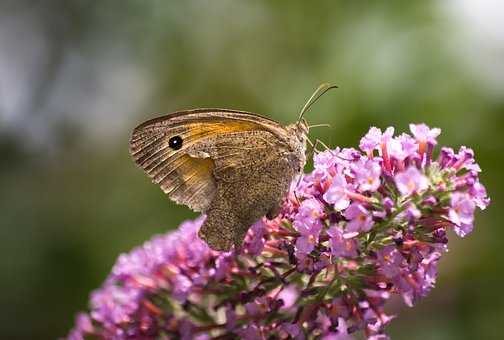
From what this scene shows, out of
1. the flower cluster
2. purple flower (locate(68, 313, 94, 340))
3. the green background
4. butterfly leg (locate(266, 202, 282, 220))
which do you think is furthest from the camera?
the green background

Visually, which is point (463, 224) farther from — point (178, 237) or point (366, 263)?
point (178, 237)

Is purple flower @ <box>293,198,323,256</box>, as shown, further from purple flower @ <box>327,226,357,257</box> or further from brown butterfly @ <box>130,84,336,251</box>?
brown butterfly @ <box>130,84,336,251</box>

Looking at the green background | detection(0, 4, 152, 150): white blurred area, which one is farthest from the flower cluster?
detection(0, 4, 152, 150): white blurred area

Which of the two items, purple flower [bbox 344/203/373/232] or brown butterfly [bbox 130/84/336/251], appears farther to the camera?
brown butterfly [bbox 130/84/336/251]

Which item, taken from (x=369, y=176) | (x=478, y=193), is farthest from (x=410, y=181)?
(x=478, y=193)

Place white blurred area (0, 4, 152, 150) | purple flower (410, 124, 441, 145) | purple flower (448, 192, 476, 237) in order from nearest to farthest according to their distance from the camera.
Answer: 1. purple flower (448, 192, 476, 237)
2. purple flower (410, 124, 441, 145)
3. white blurred area (0, 4, 152, 150)

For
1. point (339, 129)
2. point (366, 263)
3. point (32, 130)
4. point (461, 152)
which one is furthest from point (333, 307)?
point (32, 130)

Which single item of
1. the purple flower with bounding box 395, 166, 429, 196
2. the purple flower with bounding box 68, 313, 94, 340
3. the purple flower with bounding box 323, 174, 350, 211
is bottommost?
the purple flower with bounding box 395, 166, 429, 196

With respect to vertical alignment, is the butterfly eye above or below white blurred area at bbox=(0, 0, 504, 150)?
below
